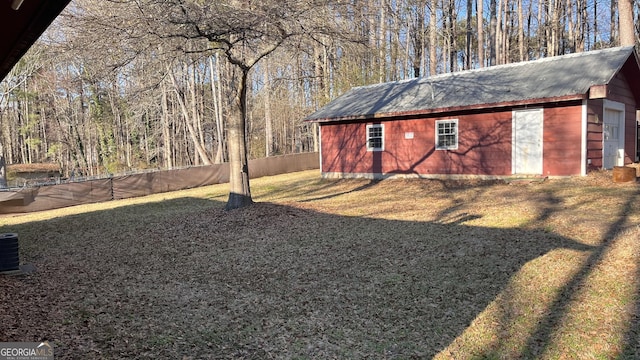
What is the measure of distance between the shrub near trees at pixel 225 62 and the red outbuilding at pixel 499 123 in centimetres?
289

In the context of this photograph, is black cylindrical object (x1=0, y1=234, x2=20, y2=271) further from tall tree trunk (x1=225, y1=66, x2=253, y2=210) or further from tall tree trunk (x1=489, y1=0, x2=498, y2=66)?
tall tree trunk (x1=489, y1=0, x2=498, y2=66)

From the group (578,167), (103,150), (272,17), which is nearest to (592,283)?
(272,17)

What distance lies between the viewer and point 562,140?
43.2 feet

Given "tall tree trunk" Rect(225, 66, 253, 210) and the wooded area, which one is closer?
the wooded area

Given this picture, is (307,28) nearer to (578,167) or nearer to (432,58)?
(578,167)

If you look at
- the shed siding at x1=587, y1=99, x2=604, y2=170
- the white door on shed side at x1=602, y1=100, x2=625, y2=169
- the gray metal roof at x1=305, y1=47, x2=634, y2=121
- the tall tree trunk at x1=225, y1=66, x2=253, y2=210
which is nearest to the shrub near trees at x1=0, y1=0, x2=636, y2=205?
the tall tree trunk at x1=225, y1=66, x2=253, y2=210

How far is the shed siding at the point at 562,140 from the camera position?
42.4ft

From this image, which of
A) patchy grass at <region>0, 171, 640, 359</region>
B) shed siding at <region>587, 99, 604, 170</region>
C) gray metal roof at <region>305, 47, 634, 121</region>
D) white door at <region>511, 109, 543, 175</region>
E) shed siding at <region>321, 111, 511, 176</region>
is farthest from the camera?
shed siding at <region>321, 111, 511, 176</region>

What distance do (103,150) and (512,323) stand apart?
3615cm

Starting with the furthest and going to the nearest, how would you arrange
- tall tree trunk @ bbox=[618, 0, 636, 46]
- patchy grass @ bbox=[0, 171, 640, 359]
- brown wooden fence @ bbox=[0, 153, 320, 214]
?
tall tree trunk @ bbox=[618, 0, 636, 46], brown wooden fence @ bbox=[0, 153, 320, 214], patchy grass @ bbox=[0, 171, 640, 359]

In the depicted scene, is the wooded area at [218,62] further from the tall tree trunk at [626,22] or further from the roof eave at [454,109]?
the roof eave at [454,109]

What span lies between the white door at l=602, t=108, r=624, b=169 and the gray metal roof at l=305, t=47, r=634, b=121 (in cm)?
188

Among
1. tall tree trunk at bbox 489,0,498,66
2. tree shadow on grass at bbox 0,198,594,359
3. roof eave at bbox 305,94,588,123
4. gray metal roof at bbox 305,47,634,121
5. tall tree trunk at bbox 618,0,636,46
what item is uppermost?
tall tree trunk at bbox 489,0,498,66

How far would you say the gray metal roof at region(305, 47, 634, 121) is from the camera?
13.1 m
